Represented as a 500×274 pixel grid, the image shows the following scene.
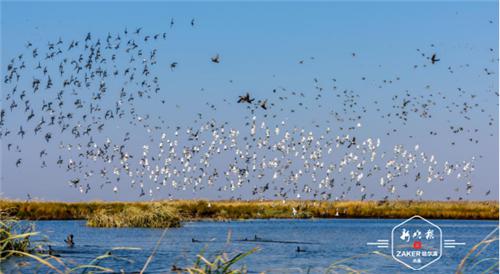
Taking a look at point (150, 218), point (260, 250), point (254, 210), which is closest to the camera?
point (260, 250)

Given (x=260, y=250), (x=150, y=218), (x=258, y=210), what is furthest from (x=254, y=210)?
(x=260, y=250)

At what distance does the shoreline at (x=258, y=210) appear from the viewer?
282 feet

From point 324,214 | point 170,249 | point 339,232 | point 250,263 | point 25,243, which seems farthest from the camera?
point 324,214

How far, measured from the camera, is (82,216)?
89.1m

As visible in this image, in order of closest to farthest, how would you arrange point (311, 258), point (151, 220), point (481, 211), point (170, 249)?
point (311, 258), point (170, 249), point (151, 220), point (481, 211)

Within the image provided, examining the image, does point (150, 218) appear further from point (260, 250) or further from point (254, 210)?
point (254, 210)

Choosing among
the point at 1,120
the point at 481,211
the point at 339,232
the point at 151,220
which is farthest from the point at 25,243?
the point at 481,211

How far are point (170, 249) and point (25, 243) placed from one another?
735 inches

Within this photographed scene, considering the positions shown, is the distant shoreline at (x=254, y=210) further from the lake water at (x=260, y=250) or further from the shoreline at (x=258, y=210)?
the lake water at (x=260, y=250)

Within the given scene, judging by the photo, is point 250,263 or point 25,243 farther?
point 250,263

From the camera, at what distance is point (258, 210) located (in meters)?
100

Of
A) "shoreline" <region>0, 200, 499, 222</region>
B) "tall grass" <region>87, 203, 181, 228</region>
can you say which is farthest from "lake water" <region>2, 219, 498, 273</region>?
"shoreline" <region>0, 200, 499, 222</region>

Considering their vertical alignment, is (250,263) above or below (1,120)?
below

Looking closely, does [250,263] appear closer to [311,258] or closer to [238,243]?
[311,258]
